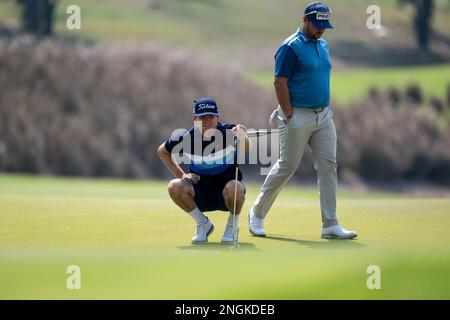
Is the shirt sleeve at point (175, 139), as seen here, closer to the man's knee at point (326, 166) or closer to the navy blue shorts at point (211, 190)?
the navy blue shorts at point (211, 190)

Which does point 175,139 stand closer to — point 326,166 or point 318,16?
point 326,166

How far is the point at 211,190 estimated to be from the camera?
33.5 ft

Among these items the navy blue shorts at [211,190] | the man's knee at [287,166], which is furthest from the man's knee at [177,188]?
the man's knee at [287,166]

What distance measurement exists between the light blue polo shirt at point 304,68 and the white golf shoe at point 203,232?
1.43 meters

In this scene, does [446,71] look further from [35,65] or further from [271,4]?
[35,65]

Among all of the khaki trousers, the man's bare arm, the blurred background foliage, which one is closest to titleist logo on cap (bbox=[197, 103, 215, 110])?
the man's bare arm

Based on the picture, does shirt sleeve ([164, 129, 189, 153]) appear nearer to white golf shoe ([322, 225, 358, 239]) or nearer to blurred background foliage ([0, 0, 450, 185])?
white golf shoe ([322, 225, 358, 239])

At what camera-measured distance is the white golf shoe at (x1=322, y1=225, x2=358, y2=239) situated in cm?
1023

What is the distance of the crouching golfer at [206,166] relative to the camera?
Result: 9.96m

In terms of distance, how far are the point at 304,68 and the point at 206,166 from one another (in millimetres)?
1299

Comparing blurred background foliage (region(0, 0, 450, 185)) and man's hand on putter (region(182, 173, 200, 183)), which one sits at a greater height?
blurred background foliage (region(0, 0, 450, 185))

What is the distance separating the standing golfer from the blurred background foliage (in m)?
19.3
